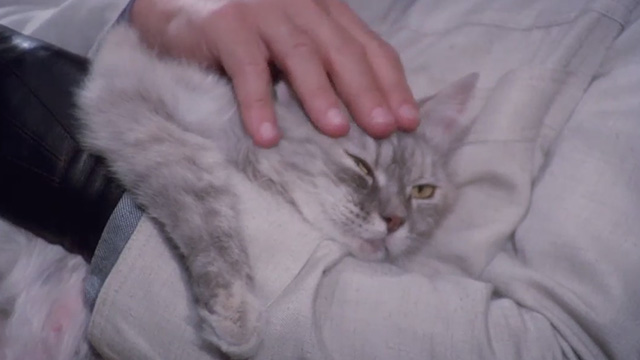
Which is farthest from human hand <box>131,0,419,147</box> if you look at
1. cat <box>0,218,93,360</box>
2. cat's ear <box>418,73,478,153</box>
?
cat <box>0,218,93,360</box>

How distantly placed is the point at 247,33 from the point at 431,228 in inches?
20.7

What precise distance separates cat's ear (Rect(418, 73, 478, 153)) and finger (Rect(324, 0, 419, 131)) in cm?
11

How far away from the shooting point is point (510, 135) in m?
0.97

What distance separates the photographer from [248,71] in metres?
0.92

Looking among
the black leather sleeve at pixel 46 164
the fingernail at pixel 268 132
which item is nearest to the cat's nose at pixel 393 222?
the fingernail at pixel 268 132

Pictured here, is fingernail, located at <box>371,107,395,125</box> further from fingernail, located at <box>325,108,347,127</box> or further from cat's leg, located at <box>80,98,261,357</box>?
cat's leg, located at <box>80,98,261,357</box>

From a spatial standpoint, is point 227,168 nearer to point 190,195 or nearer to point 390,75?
point 190,195

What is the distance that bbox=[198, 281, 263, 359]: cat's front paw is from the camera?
0.76 meters

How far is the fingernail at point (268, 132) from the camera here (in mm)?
919

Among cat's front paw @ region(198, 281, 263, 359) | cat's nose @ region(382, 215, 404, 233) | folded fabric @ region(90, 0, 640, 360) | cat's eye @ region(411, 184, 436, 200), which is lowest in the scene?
cat's eye @ region(411, 184, 436, 200)

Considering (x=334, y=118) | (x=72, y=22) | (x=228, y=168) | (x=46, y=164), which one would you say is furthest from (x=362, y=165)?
(x=72, y=22)

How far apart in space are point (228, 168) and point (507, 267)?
18.9 inches

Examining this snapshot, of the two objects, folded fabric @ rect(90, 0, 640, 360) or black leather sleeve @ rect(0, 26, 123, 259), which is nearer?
folded fabric @ rect(90, 0, 640, 360)

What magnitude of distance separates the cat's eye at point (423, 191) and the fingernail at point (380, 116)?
0.80ft
